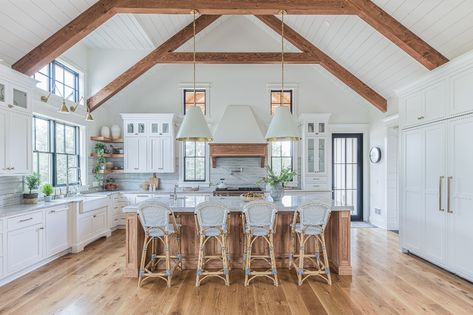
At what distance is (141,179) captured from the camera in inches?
286

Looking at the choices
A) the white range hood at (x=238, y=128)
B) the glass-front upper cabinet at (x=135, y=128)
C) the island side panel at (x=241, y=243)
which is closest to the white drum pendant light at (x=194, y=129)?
the island side panel at (x=241, y=243)

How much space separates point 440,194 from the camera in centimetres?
403

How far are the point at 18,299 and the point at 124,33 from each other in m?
4.80

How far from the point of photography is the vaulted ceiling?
11.9ft

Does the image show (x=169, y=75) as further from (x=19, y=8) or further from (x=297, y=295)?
(x=297, y=295)

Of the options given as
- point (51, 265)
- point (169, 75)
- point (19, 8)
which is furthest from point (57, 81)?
point (51, 265)

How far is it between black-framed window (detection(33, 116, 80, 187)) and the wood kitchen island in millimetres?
2475

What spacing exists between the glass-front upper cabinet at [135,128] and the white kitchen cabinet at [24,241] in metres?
3.13

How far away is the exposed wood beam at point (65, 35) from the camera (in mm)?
4234

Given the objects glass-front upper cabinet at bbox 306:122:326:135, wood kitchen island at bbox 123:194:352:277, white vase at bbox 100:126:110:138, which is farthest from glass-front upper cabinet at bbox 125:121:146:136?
glass-front upper cabinet at bbox 306:122:326:135

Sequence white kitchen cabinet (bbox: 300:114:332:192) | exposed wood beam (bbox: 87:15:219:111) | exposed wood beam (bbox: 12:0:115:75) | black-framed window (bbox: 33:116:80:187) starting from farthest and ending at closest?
white kitchen cabinet (bbox: 300:114:332:192)
exposed wood beam (bbox: 87:15:219:111)
black-framed window (bbox: 33:116:80:187)
exposed wood beam (bbox: 12:0:115:75)

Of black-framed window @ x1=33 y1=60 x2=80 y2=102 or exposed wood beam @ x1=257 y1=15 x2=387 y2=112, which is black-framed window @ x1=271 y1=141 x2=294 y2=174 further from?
black-framed window @ x1=33 y1=60 x2=80 y2=102

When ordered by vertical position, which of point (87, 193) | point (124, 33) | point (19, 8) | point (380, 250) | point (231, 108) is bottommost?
point (380, 250)

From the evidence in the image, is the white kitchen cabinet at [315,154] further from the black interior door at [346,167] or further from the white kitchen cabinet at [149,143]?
the white kitchen cabinet at [149,143]
